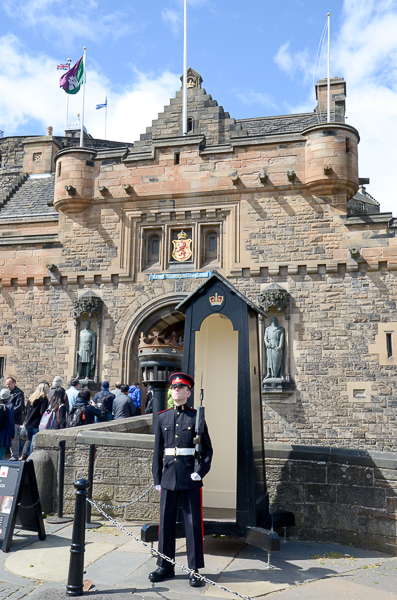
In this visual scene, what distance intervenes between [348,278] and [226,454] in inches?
339

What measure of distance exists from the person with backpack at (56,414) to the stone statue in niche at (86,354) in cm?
591

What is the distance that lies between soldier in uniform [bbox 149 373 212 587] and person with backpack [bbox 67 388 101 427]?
4114 mm

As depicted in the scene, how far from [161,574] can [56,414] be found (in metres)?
4.79

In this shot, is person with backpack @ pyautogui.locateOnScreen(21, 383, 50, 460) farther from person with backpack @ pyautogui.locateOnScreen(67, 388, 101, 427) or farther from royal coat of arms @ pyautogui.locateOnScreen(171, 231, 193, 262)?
royal coat of arms @ pyautogui.locateOnScreen(171, 231, 193, 262)

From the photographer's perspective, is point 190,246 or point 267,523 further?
point 190,246

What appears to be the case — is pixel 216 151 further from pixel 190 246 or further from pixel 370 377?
pixel 370 377

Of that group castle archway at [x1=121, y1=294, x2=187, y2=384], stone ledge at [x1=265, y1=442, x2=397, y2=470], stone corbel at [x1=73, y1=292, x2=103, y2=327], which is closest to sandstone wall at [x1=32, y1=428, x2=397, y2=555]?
stone ledge at [x1=265, y1=442, x2=397, y2=470]

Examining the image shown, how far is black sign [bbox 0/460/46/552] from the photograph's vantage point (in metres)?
6.07

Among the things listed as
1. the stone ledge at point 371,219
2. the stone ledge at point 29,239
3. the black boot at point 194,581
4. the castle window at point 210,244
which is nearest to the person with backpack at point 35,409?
the black boot at point 194,581

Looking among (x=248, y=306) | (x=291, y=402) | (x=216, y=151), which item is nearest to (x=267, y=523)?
(x=248, y=306)

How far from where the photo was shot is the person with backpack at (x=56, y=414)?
30.8 ft

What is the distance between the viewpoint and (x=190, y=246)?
1577 centimetres

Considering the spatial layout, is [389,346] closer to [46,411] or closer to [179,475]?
[46,411]

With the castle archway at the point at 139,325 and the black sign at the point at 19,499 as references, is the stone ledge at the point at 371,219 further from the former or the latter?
the black sign at the point at 19,499
